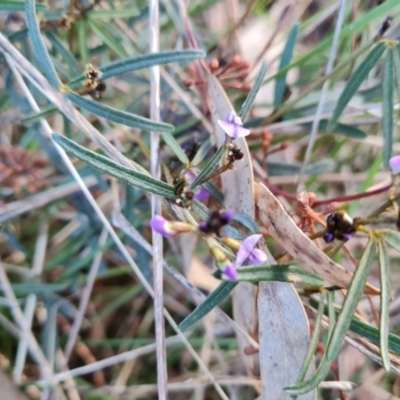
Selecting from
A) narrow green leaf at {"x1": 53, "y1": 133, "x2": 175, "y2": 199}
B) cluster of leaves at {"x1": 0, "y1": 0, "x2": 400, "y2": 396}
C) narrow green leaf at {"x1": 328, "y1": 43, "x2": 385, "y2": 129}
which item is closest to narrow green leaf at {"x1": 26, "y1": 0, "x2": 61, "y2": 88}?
cluster of leaves at {"x1": 0, "y1": 0, "x2": 400, "y2": 396}

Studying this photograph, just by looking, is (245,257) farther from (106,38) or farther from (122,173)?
(106,38)

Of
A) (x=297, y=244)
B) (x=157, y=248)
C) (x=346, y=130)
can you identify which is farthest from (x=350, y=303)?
(x=346, y=130)

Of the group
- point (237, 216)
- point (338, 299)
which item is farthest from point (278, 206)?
point (338, 299)

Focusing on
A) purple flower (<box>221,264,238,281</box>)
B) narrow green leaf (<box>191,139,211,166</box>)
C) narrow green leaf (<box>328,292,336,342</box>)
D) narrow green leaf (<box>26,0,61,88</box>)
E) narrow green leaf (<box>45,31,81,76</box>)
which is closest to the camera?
purple flower (<box>221,264,238,281</box>)

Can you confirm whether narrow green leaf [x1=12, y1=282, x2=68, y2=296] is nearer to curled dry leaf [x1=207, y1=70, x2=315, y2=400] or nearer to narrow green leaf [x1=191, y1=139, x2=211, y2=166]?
narrow green leaf [x1=191, y1=139, x2=211, y2=166]

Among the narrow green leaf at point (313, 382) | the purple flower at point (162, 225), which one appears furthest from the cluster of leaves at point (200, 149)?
the purple flower at point (162, 225)

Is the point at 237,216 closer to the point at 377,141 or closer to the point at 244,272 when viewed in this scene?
the point at 244,272
